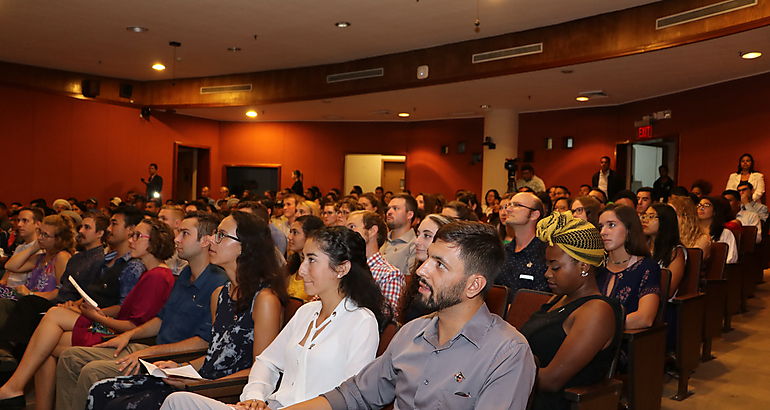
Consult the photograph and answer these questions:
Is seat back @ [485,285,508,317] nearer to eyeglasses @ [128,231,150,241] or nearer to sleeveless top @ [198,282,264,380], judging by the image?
sleeveless top @ [198,282,264,380]

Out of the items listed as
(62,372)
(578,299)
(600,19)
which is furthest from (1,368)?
(600,19)

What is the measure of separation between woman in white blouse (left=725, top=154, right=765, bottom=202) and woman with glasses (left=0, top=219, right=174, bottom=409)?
7578mm

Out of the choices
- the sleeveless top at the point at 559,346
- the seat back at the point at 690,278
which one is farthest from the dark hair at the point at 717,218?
the sleeveless top at the point at 559,346

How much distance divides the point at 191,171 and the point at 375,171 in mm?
4157

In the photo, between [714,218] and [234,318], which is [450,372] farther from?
[714,218]

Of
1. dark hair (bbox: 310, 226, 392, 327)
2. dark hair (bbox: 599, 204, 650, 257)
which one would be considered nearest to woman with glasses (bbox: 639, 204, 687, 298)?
dark hair (bbox: 599, 204, 650, 257)

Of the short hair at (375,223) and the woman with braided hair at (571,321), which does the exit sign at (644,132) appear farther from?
the woman with braided hair at (571,321)

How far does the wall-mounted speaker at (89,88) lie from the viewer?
38.0ft

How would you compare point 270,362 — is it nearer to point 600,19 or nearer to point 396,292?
point 396,292

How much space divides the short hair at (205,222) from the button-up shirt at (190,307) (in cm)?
17

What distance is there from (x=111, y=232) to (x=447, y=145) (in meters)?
10.1

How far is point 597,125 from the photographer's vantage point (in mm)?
11555

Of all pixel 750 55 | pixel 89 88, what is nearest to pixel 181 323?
pixel 750 55

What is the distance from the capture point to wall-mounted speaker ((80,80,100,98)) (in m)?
11.6
